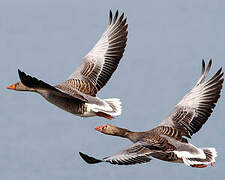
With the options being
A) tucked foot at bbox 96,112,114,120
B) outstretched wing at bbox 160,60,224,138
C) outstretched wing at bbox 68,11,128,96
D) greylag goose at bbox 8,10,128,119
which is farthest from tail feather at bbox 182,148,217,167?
outstretched wing at bbox 68,11,128,96

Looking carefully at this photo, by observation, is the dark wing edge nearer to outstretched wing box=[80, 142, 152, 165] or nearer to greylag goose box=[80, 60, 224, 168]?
greylag goose box=[80, 60, 224, 168]

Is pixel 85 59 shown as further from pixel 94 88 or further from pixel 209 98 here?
pixel 209 98

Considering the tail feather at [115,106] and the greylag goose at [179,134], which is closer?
the greylag goose at [179,134]

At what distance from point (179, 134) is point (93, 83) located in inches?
115

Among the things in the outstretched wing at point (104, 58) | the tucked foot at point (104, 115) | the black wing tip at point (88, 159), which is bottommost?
the black wing tip at point (88, 159)

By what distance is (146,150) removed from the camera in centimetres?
1678

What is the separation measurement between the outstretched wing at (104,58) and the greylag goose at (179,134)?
1.62 metres

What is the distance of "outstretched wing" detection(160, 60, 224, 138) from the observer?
18.9 m

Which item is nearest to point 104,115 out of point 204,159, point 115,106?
point 115,106

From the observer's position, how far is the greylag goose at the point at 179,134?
54.6 feet

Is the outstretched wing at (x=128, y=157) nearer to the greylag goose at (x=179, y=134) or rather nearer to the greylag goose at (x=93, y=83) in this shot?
the greylag goose at (x=179, y=134)

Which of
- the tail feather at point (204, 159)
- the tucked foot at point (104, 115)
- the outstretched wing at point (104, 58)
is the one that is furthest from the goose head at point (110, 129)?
the tail feather at point (204, 159)

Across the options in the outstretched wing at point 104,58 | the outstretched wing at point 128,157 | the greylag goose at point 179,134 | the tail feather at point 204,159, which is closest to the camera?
the outstretched wing at point 128,157

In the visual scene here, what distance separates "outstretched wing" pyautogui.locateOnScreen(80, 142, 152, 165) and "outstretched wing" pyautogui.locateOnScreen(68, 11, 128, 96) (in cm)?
314
